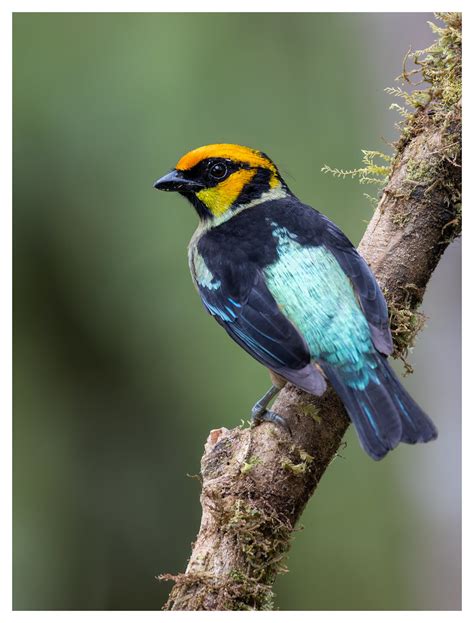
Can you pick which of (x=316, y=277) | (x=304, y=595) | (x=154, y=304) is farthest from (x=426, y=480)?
(x=316, y=277)

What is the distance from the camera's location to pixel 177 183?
4.44 metres

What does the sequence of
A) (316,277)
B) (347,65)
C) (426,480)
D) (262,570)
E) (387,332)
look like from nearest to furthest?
(262,570)
(387,332)
(316,277)
(426,480)
(347,65)

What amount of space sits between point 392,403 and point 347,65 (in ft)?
15.0

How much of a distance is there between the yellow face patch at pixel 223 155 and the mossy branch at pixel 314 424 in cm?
77

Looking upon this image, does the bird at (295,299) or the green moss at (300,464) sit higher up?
the bird at (295,299)

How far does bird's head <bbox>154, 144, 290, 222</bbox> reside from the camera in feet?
14.5

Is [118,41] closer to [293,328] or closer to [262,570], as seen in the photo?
[293,328]

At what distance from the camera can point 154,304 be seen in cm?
620

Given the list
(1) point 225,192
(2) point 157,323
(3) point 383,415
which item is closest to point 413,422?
(3) point 383,415

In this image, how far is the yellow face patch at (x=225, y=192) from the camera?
14.5ft

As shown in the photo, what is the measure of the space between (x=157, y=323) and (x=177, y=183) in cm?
199

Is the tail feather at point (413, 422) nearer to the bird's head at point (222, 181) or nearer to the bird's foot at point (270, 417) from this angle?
the bird's foot at point (270, 417)

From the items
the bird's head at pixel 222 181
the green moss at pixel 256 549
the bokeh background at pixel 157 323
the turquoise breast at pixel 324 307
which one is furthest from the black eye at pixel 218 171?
the green moss at pixel 256 549

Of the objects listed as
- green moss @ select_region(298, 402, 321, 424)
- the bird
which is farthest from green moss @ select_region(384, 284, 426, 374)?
green moss @ select_region(298, 402, 321, 424)
